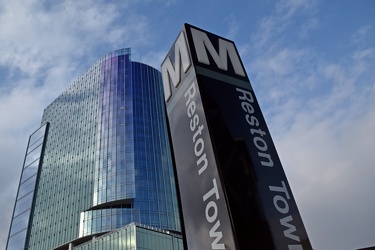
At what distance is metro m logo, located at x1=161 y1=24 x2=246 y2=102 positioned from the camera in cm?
1026

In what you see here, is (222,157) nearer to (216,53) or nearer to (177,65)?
(216,53)

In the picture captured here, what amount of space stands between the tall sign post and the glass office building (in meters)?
56.8

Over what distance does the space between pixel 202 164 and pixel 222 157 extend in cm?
60

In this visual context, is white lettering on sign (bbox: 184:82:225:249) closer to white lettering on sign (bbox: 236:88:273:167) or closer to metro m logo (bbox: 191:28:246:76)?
metro m logo (bbox: 191:28:246:76)

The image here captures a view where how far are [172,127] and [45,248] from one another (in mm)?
87878

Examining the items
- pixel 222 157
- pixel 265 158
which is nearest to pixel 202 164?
pixel 222 157

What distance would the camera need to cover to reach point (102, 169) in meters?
84.2

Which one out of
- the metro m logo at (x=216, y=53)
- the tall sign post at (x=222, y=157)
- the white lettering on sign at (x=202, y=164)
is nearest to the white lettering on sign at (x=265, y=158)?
the tall sign post at (x=222, y=157)

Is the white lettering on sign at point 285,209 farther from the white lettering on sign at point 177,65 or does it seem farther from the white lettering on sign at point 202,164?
the white lettering on sign at point 177,65

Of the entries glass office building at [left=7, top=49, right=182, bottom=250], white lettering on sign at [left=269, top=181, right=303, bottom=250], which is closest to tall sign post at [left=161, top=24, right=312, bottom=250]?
white lettering on sign at [left=269, top=181, right=303, bottom=250]

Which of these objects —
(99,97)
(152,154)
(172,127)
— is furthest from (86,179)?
(172,127)

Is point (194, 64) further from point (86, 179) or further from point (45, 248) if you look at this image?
point (45, 248)

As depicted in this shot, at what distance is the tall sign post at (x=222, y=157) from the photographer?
23.4 feet

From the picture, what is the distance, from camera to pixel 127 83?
3841 inches
